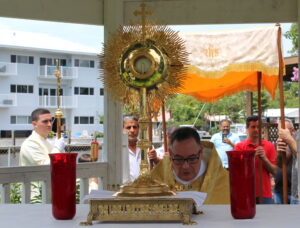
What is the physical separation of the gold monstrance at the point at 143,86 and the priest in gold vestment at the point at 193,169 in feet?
1.80

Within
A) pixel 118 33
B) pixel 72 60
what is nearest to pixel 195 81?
pixel 118 33

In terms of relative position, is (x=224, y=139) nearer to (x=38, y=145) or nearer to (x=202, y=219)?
(x=38, y=145)

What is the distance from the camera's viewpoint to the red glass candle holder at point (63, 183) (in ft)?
5.66

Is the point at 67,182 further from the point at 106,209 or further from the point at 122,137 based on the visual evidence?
the point at 122,137

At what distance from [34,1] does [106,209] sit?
2.18 meters

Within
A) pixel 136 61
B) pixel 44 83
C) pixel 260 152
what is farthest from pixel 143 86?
pixel 44 83

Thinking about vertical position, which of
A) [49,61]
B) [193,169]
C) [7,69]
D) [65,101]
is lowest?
[193,169]

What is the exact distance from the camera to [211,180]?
2.54 meters

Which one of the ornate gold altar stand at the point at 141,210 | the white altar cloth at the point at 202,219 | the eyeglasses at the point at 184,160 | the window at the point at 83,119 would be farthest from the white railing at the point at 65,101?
the ornate gold altar stand at the point at 141,210

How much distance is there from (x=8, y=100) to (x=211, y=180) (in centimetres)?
3109

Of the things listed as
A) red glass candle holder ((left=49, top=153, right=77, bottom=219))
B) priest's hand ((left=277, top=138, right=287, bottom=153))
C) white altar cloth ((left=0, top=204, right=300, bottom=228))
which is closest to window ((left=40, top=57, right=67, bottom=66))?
priest's hand ((left=277, top=138, right=287, bottom=153))

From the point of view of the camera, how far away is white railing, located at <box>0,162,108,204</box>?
129 inches

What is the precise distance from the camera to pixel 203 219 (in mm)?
1734

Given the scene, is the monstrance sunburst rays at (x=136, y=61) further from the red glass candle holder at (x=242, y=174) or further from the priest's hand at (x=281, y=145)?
the priest's hand at (x=281, y=145)
